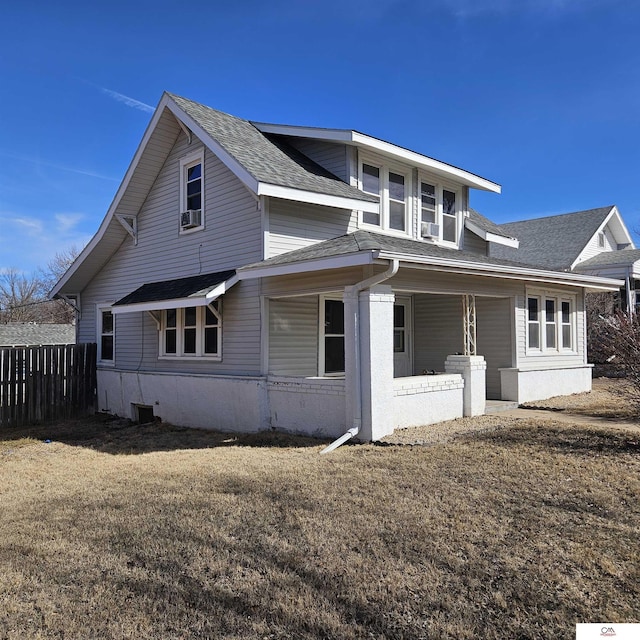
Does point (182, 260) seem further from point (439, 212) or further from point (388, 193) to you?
point (439, 212)

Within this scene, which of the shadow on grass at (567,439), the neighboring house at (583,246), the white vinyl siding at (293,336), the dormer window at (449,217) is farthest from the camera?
the neighboring house at (583,246)

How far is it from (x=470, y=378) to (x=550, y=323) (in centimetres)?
502

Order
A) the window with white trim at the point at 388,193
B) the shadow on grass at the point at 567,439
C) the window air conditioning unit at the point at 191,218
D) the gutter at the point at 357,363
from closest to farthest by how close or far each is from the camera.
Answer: the shadow on grass at the point at 567,439, the gutter at the point at 357,363, the window air conditioning unit at the point at 191,218, the window with white trim at the point at 388,193

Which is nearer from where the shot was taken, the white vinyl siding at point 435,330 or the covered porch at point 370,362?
the covered porch at point 370,362

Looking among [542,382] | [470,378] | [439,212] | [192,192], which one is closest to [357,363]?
[470,378]

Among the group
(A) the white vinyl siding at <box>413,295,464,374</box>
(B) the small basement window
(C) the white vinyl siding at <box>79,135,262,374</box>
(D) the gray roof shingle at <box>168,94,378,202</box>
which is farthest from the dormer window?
(B) the small basement window

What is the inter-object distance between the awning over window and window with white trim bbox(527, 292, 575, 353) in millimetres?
7603

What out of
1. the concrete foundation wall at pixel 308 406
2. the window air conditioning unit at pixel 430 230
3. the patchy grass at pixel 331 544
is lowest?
the patchy grass at pixel 331 544

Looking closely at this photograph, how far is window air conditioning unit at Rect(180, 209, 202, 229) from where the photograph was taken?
41.2 feet

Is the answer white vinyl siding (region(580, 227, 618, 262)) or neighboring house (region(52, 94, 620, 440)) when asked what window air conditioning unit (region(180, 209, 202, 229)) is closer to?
neighboring house (region(52, 94, 620, 440))

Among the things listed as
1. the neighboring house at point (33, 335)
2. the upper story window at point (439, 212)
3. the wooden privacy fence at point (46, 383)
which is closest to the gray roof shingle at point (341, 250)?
the upper story window at point (439, 212)

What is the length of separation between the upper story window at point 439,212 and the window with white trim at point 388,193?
60cm

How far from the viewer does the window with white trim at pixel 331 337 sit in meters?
11.6

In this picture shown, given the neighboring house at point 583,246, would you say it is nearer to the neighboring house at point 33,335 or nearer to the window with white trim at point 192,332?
the window with white trim at point 192,332
